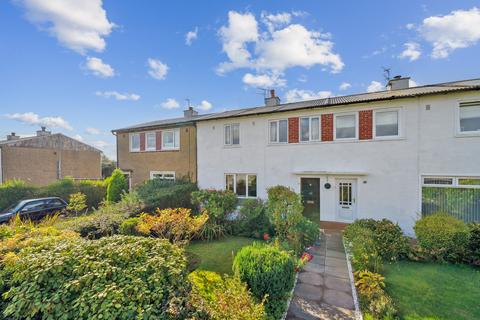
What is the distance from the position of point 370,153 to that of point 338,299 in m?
7.37

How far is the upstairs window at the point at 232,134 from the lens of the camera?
45.6ft

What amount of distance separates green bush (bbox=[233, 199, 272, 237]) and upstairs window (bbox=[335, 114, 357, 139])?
5335 mm

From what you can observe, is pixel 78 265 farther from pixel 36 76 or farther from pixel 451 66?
pixel 451 66

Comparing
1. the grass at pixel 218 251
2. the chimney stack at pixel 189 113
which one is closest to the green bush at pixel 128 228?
the grass at pixel 218 251

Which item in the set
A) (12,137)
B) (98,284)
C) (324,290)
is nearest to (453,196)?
(324,290)

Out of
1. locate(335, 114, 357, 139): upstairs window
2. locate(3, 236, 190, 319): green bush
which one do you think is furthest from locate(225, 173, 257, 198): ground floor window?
locate(3, 236, 190, 319): green bush

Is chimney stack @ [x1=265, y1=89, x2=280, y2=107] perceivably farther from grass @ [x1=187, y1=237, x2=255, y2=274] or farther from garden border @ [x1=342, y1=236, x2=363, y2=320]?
garden border @ [x1=342, y1=236, x2=363, y2=320]

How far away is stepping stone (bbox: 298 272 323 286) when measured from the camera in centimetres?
613

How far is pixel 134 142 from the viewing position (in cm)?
1866

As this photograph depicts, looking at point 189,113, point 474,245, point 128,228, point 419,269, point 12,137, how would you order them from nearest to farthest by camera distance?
point 419,269 < point 474,245 < point 128,228 < point 189,113 < point 12,137

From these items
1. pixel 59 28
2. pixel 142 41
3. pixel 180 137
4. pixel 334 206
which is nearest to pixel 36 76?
pixel 59 28

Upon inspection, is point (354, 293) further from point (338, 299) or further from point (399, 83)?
point (399, 83)

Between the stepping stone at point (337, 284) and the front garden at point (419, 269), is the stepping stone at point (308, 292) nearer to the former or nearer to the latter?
the stepping stone at point (337, 284)

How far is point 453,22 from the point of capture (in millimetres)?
9297
